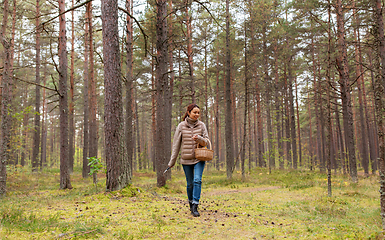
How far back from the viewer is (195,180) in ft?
15.3

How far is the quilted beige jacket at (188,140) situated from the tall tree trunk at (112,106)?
1858 millimetres

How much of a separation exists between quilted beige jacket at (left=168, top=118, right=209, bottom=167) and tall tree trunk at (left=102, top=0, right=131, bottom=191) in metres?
1.86

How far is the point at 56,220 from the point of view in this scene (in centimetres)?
373

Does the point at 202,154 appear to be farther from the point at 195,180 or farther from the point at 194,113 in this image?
the point at 194,113

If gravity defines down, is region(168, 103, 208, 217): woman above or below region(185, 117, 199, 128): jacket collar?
below

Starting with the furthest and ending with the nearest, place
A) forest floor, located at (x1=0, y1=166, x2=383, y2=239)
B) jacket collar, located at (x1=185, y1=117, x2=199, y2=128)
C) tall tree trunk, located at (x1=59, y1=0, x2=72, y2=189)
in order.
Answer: tall tree trunk, located at (x1=59, y1=0, x2=72, y2=189) → jacket collar, located at (x1=185, y1=117, x2=199, y2=128) → forest floor, located at (x1=0, y1=166, x2=383, y2=239)

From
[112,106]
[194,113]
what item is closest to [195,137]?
[194,113]

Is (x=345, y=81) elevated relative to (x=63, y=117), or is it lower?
elevated

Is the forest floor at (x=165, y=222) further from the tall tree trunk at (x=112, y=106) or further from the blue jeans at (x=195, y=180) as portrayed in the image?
the tall tree trunk at (x=112, y=106)

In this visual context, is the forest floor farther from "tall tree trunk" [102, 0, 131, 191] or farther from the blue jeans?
"tall tree trunk" [102, 0, 131, 191]

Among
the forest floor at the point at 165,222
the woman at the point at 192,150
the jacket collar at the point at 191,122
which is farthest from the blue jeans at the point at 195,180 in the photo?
the jacket collar at the point at 191,122

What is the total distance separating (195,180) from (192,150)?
2.07 feet

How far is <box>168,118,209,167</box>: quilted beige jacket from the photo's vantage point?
4805mm

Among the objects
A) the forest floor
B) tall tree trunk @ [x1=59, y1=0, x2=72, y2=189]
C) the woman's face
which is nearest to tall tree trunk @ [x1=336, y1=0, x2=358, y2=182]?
the forest floor
